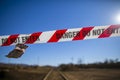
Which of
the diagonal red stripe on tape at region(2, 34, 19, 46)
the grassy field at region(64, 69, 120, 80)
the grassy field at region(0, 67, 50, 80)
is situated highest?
the diagonal red stripe on tape at region(2, 34, 19, 46)

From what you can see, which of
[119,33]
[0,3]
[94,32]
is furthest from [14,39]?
[0,3]

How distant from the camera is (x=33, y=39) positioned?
Answer: 89.9 inches

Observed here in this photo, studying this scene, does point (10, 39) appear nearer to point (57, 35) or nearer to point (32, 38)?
point (32, 38)

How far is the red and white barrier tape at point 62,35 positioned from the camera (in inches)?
88.6

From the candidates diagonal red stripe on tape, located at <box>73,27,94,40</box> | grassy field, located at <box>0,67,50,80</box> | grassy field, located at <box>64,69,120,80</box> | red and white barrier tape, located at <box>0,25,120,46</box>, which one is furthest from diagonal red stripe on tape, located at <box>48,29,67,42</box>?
grassy field, located at <box>64,69,120,80</box>

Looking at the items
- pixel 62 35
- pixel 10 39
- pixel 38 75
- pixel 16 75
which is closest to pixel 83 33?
pixel 62 35

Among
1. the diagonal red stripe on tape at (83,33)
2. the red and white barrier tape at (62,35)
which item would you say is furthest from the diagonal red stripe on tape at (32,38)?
the diagonal red stripe on tape at (83,33)

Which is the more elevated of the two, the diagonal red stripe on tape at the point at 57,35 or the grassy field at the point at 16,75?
the diagonal red stripe on tape at the point at 57,35

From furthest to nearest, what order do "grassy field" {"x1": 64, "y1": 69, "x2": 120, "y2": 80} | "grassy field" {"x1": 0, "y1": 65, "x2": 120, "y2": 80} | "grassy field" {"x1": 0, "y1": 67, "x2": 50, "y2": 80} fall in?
1. "grassy field" {"x1": 64, "y1": 69, "x2": 120, "y2": 80}
2. "grassy field" {"x1": 0, "y1": 65, "x2": 120, "y2": 80}
3. "grassy field" {"x1": 0, "y1": 67, "x2": 50, "y2": 80}

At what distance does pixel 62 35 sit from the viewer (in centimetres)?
227

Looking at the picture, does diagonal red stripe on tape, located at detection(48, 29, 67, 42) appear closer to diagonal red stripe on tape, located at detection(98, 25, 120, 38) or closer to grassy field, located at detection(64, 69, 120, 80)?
diagonal red stripe on tape, located at detection(98, 25, 120, 38)

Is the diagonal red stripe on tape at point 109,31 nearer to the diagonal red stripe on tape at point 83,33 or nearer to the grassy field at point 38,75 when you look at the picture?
the diagonal red stripe on tape at point 83,33

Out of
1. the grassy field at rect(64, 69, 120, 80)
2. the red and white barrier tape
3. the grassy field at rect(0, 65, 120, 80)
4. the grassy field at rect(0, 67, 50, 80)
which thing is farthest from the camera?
the grassy field at rect(64, 69, 120, 80)

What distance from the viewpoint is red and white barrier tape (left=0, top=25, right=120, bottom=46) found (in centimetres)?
225
